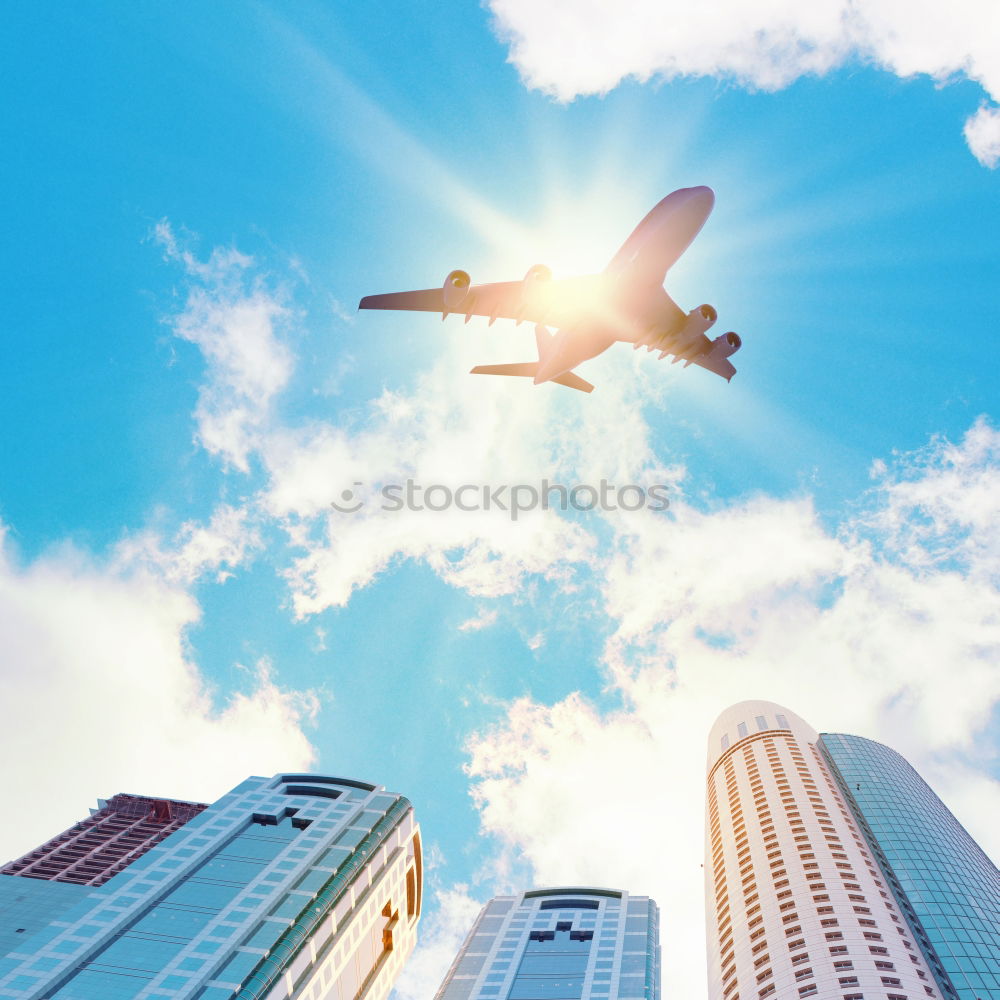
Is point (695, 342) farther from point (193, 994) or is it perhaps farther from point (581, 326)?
point (193, 994)

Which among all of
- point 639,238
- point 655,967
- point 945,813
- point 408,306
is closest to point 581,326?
point 639,238

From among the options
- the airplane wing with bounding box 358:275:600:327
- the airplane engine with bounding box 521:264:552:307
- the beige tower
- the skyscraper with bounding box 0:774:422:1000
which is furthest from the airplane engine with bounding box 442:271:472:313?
the beige tower

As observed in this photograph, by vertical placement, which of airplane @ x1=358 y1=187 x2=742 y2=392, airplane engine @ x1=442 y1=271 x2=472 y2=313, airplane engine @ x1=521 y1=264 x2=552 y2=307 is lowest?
airplane engine @ x1=442 y1=271 x2=472 y2=313

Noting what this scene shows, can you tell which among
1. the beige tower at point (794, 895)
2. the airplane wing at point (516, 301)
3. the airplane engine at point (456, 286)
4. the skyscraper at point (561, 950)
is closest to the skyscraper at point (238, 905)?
the skyscraper at point (561, 950)

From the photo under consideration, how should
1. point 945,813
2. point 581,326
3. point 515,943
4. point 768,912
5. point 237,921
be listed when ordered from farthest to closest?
1. point 945,813
2. point 515,943
3. point 768,912
4. point 237,921
5. point 581,326

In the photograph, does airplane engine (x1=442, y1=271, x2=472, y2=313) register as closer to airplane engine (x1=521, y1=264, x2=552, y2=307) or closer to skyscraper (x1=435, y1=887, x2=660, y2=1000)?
airplane engine (x1=521, y1=264, x2=552, y2=307)

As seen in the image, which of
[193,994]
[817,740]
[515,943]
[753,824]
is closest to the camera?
[193,994]

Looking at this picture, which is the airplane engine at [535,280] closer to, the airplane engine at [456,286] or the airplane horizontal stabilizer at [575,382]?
the airplane engine at [456,286]
